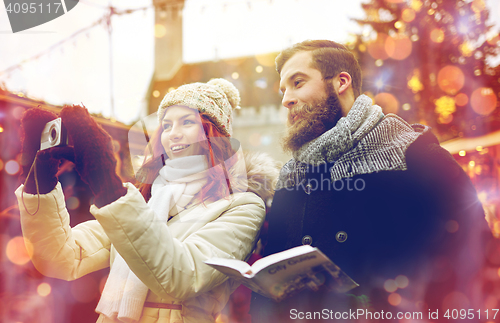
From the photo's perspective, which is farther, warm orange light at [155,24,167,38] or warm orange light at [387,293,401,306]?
warm orange light at [155,24,167,38]

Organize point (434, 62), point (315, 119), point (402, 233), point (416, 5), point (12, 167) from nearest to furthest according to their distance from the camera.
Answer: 1. point (402, 233)
2. point (315, 119)
3. point (12, 167)
4. point (434, 62)
5. point (416, 5)

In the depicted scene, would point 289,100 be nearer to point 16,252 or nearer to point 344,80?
point 344,80

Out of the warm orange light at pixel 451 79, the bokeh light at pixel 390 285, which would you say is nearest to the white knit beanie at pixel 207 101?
the bokeh light at pixel 390 285

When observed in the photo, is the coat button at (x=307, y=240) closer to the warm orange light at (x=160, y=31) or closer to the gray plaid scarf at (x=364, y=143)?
the gray plaid scarf at (x=364, y=143)

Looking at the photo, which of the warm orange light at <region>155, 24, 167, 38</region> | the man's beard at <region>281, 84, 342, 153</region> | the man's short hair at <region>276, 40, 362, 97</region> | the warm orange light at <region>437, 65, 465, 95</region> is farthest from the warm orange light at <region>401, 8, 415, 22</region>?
the warm orange light at <region>155, 24, 167, 38</region>

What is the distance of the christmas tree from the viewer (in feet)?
15.4

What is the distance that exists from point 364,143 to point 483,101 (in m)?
4.60

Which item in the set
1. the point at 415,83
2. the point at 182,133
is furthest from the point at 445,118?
the point at 182,133

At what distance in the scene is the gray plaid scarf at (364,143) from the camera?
4.33 feet

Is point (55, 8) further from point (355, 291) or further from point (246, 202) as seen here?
point (355, 291)

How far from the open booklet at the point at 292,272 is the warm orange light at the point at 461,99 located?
203 inches

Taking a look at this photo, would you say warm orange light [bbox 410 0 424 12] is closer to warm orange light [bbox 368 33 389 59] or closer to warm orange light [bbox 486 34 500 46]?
warm orange light [bbox 368 33 389 59]

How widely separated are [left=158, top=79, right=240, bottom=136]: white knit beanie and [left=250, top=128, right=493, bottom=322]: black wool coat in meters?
0.78

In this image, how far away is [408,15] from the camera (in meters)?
5.36
